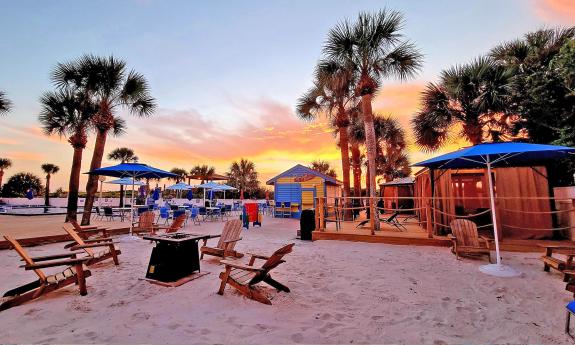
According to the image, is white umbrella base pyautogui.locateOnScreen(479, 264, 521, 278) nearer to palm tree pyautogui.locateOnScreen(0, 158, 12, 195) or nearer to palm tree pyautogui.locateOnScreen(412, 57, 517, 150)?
palm tree pyautogui.locateOnScreen(412, 57, 517, 150)

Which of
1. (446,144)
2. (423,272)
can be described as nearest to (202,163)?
(446,144)

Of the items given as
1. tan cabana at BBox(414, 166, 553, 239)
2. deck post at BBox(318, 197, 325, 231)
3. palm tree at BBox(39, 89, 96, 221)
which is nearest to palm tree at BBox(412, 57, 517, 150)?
tan cabana at BBox(414, 166, 553, 239)

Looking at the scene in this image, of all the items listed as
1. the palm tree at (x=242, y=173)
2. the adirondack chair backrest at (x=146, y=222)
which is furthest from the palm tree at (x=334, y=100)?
the palm tree at (x=242, y=173)

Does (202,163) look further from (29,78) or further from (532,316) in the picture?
(532,316)

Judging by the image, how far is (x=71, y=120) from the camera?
1145 cm

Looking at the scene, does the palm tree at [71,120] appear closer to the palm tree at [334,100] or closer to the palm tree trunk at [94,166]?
the palm tree trunk at [94,166]

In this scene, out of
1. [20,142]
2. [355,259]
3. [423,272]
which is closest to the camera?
[423,272]

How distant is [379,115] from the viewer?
21.2 metres

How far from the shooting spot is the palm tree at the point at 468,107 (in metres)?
10.5

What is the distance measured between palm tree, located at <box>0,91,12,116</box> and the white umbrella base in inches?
755

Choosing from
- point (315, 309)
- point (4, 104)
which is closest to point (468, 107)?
point (315, 309)

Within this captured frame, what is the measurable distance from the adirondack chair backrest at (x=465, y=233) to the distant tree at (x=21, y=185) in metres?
43.7

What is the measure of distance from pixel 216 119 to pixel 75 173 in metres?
8.06

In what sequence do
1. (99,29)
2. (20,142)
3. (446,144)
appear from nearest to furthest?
(99,29) < (446,144) < (20,142)
